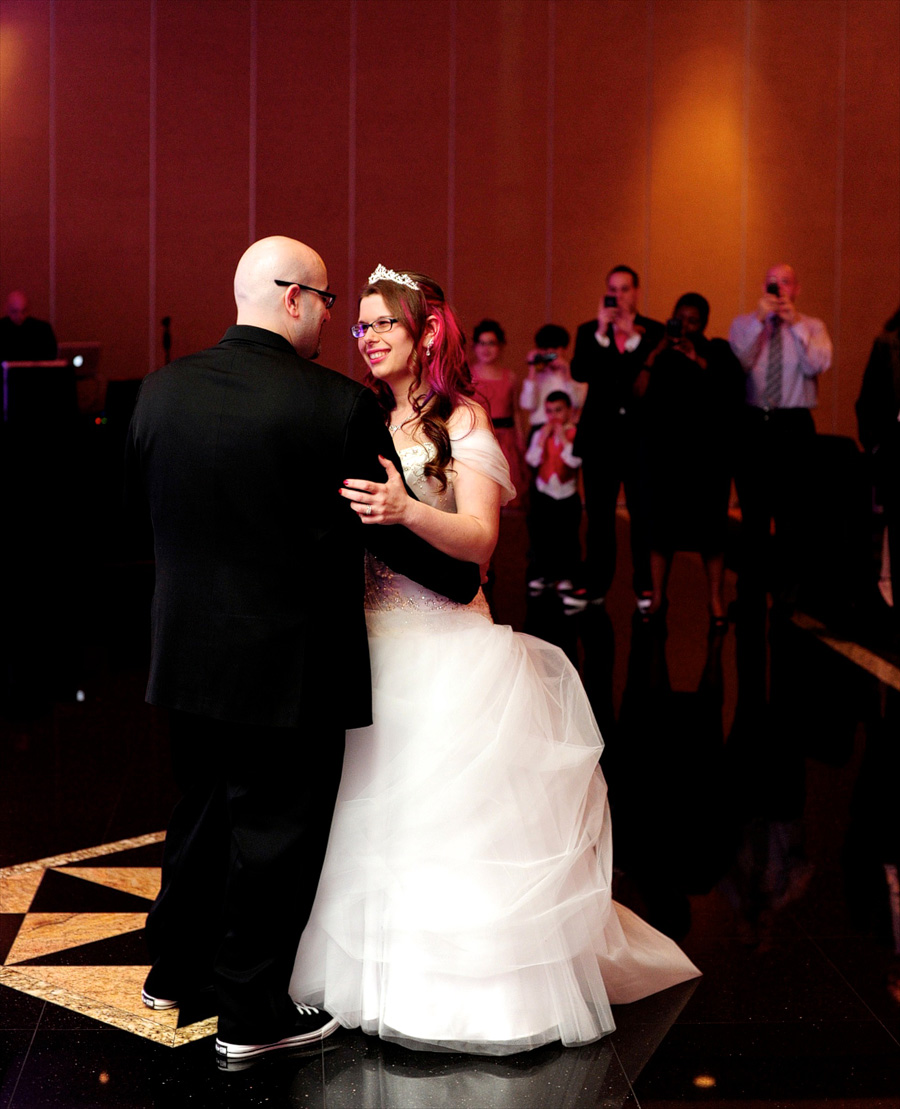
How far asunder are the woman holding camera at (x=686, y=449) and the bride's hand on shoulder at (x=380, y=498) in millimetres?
4372

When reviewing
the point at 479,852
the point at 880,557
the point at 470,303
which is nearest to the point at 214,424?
the point at 479,852

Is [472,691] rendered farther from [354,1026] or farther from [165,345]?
[165,345]

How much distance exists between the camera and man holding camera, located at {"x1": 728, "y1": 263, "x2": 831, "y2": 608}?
22.4ft

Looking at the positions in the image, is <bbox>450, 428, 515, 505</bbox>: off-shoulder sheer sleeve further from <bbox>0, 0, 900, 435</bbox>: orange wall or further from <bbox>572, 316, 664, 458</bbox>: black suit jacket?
<bbox>0, 0, 900, 435</bbox>: orange wall

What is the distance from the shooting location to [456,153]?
12297 millimetres

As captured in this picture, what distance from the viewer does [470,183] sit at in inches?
485

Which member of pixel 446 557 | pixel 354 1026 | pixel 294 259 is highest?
pixel 294 259

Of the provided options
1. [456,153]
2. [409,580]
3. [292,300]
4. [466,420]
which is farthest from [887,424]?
[456,153]

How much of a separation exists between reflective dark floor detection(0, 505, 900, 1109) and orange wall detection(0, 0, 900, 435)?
7227 mm

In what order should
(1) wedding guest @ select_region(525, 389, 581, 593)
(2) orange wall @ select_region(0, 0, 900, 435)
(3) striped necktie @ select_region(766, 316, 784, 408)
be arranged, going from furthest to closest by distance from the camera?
(2) orange wall @ select_region(0, 0, 900, 435) < (1) wedding guest @ select_region(525, 389, 581, 593) < (3) striped necktie @ select_region(766, 316, 784, 408)

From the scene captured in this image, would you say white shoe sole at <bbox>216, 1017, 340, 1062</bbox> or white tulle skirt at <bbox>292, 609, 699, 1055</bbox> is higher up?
white tulle skirt at <bbox>292, 609, 699, 1055</bbox>

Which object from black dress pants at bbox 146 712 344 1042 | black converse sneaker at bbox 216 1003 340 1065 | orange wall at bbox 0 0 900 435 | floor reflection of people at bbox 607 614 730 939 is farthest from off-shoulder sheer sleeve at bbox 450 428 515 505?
orange wall at bbox 0 0 900 435

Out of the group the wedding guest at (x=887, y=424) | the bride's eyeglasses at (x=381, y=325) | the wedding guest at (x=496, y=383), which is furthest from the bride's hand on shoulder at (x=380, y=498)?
the wedding guest at (x=496, y=383)

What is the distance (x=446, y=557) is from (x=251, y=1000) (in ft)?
2.78
